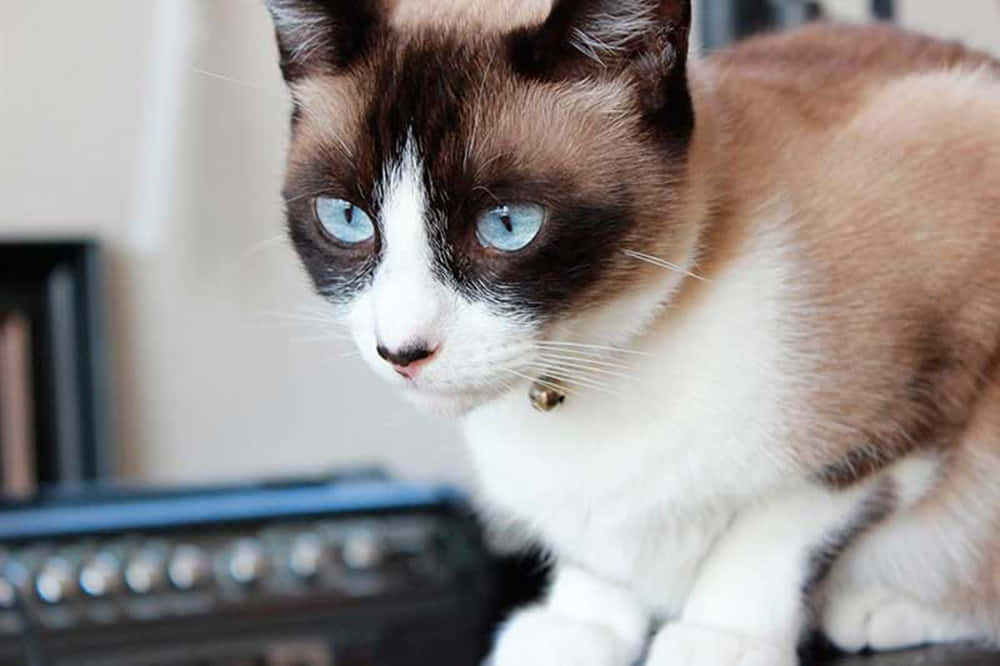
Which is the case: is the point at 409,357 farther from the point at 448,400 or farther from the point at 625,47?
the point at 625,47

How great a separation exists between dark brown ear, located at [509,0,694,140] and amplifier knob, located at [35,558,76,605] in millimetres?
1108

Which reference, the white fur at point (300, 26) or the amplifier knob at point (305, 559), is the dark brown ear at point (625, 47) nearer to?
the white fur at point (300, 26)

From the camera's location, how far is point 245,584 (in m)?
1.67

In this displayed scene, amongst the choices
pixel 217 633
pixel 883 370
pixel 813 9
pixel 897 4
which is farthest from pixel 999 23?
pixel 217 633

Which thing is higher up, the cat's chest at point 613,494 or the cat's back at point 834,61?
the cat's back at point 834,61

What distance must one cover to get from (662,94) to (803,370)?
0.68ft

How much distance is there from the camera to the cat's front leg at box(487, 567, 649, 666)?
89 cm

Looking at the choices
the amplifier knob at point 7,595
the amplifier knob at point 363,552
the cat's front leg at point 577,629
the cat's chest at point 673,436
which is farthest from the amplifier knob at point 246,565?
the cat's chest at point 673,436

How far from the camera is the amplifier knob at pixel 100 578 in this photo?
1.62 m

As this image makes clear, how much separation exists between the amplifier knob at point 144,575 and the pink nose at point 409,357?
999mm

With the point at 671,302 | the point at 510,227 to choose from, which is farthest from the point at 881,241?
the point at 510,227

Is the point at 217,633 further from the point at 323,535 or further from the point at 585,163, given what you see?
the point at 585,163

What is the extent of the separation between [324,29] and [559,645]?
1.49 ft

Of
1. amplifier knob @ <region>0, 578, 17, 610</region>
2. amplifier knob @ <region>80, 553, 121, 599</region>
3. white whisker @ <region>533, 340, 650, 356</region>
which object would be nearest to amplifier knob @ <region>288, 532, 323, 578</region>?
amplifier knob @ <region>80, 553, 121, 599</region>
